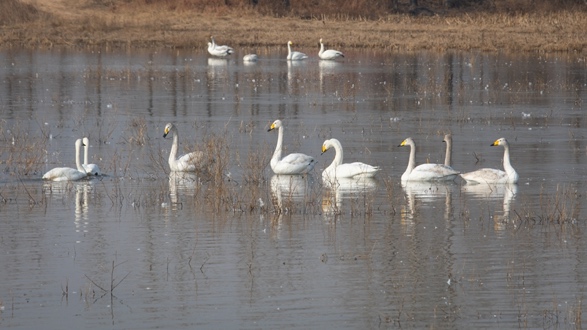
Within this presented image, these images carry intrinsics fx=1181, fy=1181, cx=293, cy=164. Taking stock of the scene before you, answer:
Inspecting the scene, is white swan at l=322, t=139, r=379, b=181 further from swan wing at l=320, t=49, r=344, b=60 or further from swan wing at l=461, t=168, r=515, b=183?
swan wing at l=320, t=49, r=344, b=60

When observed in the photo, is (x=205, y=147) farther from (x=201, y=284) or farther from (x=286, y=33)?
(x=286, y=33)

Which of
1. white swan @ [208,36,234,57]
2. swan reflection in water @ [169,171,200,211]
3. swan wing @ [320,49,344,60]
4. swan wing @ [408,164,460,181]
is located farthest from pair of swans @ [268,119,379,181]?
white swan @ [208,36,234,57]

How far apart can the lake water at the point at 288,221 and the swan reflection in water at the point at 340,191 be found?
0.05m

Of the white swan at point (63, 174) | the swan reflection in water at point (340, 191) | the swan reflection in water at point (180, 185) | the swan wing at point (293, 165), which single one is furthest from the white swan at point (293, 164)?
the white swan at point (63, 174)

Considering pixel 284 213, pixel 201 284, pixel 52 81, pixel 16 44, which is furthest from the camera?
pixel 16 44

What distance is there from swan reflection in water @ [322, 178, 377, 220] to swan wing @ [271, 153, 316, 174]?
49 centimetres

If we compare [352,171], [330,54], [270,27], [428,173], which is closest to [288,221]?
[352,171]

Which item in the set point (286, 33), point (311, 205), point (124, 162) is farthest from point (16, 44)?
point (311, 205)

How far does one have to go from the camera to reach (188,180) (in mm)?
16109

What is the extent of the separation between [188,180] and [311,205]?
271 cm

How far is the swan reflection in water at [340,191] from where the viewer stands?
13759mm

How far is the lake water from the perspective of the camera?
957 cm

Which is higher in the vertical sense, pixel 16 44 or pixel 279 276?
pixel 16 44

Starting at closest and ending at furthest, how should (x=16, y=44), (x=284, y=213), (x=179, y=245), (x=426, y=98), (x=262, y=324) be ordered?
(x=262, y=324)
(x=179, y=245)
(x=284, y=213)
(x=426, y=98)
(x=16, y=44)
